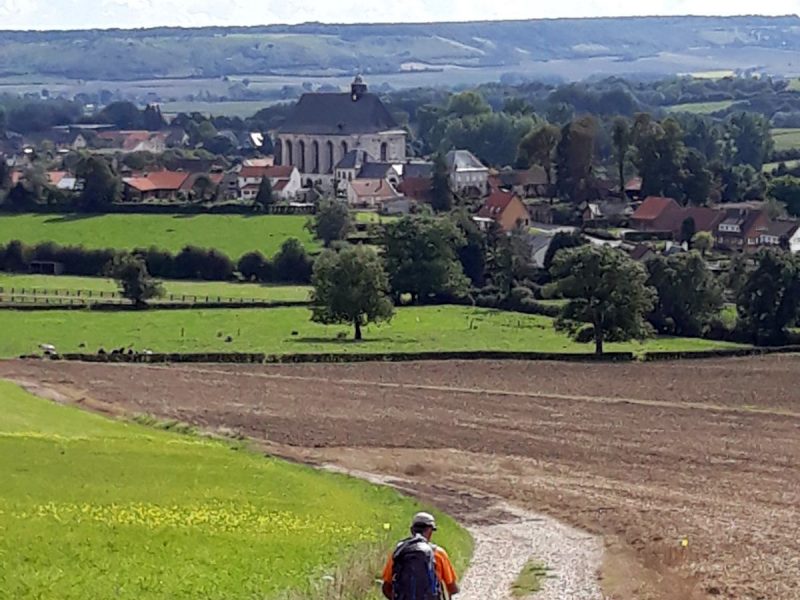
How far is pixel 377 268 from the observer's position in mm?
71625

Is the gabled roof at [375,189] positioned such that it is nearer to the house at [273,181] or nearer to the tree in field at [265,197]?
the house at [273,181]

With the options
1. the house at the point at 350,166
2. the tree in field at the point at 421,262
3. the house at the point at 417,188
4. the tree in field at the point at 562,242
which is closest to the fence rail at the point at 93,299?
the tree in field at the point at 421,262

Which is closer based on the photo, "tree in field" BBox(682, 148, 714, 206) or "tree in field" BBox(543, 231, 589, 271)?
"tree in field" BBox(543, 231, 589, 271)

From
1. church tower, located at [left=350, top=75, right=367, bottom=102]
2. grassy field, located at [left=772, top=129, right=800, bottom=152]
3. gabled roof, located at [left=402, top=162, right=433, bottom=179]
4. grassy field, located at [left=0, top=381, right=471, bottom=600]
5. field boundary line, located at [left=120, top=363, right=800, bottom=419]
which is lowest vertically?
grassy field, located at [left=772, top=129, right=800, bottom=152]

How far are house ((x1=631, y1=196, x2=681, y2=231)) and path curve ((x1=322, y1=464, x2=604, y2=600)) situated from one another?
77.3m

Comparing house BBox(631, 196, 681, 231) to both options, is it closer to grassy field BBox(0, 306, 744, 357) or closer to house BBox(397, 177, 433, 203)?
house BBox(397, 177, 433, 203)

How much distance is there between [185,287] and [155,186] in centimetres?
3635

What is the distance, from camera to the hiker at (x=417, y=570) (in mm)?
16141

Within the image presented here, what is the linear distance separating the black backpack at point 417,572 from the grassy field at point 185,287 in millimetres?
67899

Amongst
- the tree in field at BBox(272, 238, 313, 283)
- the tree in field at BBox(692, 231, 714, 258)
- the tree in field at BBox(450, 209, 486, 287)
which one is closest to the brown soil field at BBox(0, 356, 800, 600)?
the tree in field at BBox(450, 209, 486, 287)

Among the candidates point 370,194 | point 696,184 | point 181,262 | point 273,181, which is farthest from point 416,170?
point 181,262

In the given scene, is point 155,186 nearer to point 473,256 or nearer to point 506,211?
point 506,211

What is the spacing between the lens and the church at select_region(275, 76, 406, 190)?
6191 inches

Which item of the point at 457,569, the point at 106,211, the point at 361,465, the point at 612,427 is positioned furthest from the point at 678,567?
the point at 106,211
